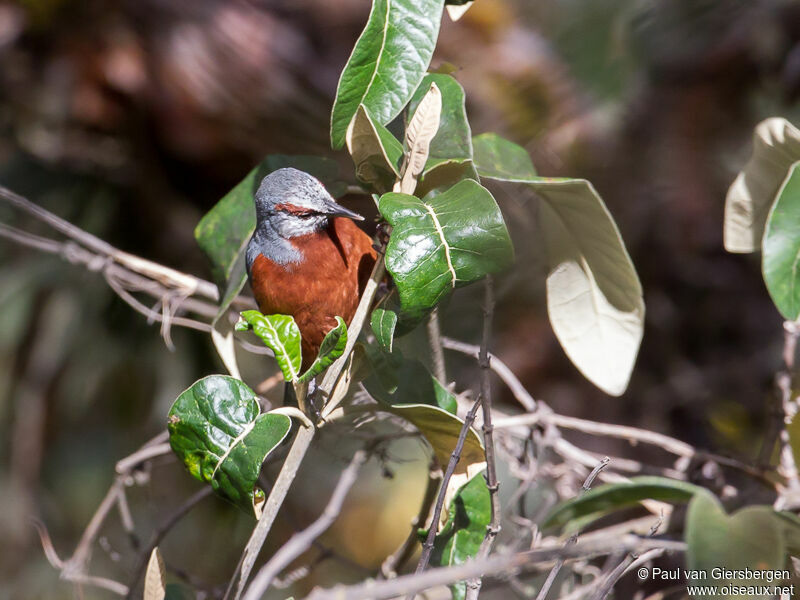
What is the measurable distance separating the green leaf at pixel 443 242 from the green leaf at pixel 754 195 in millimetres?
505

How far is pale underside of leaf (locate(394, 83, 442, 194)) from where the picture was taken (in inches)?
40.8

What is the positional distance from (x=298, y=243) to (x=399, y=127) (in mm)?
361

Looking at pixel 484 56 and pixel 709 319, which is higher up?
→ pixel 484 56

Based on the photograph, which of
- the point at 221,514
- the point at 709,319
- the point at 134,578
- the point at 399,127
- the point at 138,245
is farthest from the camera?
the point at 138,245

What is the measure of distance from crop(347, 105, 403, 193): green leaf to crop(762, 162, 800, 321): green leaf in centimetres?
55

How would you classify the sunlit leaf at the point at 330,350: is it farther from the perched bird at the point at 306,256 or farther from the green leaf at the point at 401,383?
the perched bird at the point at 306,256

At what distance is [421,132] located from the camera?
1.04 metres

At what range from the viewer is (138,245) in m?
3.11

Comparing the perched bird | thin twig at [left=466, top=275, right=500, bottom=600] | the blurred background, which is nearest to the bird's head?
the perched bird

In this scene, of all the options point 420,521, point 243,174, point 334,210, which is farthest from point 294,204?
point 243,174

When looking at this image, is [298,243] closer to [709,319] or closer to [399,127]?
[399,127]

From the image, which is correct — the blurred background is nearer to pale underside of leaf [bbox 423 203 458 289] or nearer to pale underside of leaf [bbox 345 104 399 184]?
pale underside of leaf [bbox 345 104 399 184]

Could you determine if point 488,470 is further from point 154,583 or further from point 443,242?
point 154,583

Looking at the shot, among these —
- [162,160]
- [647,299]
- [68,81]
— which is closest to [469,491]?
[647,299]
